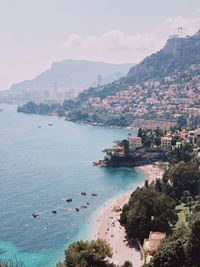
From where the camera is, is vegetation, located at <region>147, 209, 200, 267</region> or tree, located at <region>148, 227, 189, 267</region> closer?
vegetation, located at <region>147, 209, 200, 267</region>

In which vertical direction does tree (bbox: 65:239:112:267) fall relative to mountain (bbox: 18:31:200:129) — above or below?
below

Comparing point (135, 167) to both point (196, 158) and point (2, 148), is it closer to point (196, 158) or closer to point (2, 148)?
point (196, 158)

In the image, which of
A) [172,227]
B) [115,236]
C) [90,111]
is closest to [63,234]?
[115,236]

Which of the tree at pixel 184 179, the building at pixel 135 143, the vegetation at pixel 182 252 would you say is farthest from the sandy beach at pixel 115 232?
the building at pixel 135 143

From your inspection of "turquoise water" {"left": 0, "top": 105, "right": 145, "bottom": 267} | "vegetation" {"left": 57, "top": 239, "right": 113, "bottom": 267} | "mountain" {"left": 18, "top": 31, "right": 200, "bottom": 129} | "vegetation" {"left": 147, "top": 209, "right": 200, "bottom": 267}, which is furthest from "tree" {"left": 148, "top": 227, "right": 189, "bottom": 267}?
"mountain" {"left": 18, "top": 31, "right": 200, "bottom": 129}

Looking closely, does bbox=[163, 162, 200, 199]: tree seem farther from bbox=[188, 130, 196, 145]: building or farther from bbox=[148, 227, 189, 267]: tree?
bbox=[188, 130, 196, 145]: building

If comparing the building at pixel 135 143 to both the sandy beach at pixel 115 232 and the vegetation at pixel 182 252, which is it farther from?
the vegetation at pixel 182 252
